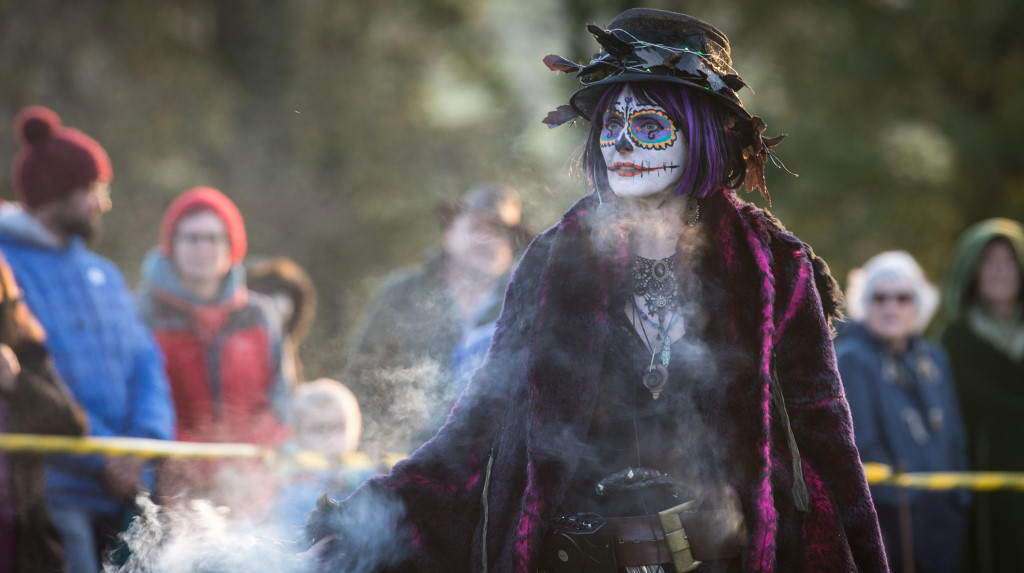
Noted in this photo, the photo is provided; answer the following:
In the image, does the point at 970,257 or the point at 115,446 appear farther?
the point at 970,257

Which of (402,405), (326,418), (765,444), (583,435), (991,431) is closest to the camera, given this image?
(765,444)

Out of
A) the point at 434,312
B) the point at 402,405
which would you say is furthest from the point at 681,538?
the point at 434,312

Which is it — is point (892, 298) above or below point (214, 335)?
above

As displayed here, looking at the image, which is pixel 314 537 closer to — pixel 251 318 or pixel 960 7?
pixel 251 318

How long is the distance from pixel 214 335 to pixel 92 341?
0.85 meters

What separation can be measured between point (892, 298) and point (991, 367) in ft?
3.45

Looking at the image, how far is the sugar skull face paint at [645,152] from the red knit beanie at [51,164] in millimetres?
3568

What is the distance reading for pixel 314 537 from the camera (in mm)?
2736

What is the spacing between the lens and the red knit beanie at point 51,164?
547cm

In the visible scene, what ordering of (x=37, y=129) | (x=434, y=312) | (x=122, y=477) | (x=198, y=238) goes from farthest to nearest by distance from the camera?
(x=198, y=238), (x=434, y=312), (x=37, y=129), (x=122, y=477)

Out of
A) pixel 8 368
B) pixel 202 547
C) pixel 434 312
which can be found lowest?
pixel 202 547

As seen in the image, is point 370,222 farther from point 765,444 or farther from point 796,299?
point 765,444

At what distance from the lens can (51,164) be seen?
5.54 m

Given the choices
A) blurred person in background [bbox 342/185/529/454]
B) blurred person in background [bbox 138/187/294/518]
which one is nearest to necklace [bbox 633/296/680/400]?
blurred person in background [bbox 342/185/529/454]
